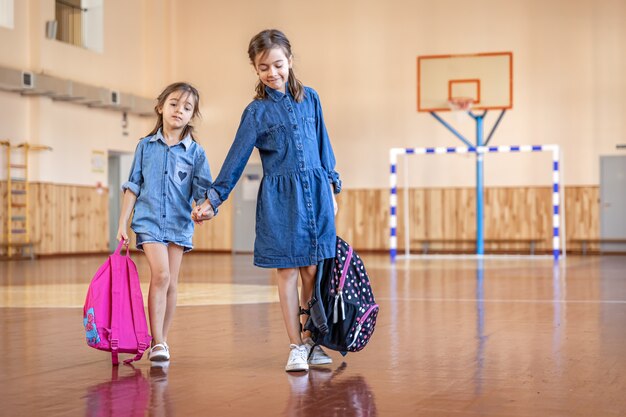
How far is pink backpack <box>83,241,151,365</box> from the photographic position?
4.12 metres

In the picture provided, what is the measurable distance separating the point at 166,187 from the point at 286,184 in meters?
0.68

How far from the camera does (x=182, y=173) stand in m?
4.45

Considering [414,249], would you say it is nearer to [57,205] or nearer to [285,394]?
[57,205]

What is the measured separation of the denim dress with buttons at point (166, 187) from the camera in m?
4.36

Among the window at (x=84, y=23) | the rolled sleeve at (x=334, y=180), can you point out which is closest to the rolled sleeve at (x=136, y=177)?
the rolled sleeve at (x=334, y=180)

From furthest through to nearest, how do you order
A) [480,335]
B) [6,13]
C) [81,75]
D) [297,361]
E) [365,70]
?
[365,70] < [81,75] < [6,13] < [480,335] < [297,361]

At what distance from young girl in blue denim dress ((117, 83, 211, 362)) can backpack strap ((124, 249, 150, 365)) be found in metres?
0.08

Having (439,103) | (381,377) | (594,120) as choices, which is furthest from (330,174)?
(594,120)

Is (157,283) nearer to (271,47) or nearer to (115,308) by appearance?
(115,308)

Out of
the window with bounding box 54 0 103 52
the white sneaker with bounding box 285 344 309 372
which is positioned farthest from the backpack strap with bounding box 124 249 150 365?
the window with bounding box 54 0 103 52

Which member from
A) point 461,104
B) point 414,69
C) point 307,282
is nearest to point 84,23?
point 414,69

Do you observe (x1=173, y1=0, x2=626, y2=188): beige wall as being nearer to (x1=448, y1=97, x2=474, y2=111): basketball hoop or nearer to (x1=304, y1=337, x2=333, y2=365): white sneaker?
(x1=448, y1=97, x2=474, y2=111): basketball hoop

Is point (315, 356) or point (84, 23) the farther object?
point (84, 23)

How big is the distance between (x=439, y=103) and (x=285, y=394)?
1562 cm
